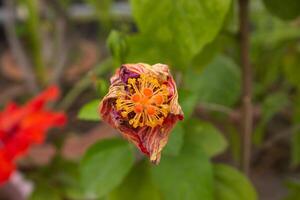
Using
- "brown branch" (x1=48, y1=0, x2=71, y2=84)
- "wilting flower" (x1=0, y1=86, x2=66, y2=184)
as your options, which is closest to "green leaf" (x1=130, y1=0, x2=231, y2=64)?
"wilting flower" (x1=0, y1=86, x2=66, y2=184)

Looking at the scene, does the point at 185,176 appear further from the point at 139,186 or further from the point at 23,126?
the point at 23,126

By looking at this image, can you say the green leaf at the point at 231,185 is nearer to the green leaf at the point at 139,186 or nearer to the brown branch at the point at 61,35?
the green leaf at the point at 139,186

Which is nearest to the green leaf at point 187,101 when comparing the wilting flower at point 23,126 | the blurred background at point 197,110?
the blurred background at point 197,110

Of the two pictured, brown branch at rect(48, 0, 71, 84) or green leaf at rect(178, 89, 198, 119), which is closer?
green leaf at rect(178, 89, 198, 119)

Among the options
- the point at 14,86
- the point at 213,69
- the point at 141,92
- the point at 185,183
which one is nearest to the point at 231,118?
the point at 213,69

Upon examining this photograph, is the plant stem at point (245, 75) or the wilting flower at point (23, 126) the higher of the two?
the wilting flower at point (23, 126)

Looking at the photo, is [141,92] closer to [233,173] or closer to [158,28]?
[158,28]

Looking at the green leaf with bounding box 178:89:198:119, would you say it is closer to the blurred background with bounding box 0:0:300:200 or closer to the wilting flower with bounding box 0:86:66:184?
the blurred background with bounding box 0:0:300:200
